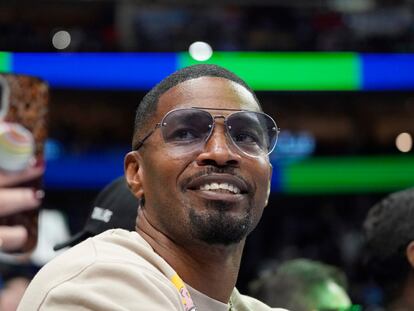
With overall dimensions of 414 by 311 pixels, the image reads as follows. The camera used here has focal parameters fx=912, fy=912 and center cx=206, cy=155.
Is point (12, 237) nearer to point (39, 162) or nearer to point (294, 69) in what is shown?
point (39, 162)

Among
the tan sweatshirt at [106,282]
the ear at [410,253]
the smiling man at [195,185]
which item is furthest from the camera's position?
the ear at [410,253]

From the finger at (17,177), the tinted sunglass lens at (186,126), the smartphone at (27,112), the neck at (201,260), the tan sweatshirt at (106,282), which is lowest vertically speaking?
the tan sweatshirt at (106,282)

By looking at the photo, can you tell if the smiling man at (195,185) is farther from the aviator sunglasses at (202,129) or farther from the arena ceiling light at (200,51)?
the arena ceiling light at (200,51)

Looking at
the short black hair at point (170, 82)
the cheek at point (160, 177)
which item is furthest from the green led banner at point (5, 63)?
the cheek at point (160, 177)

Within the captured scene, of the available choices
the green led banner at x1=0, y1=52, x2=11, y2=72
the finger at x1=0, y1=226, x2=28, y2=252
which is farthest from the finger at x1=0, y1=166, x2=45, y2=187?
the green led banner at x1=0, y1=52, x2=11, y2=72

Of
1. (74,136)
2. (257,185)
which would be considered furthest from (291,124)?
(257,185)

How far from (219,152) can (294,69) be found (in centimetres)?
540

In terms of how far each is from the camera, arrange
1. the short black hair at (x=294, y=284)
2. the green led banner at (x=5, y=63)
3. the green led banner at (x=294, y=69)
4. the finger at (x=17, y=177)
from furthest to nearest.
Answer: the green led banner at (x=294, y=69) < the green led banner at (x=5, y=63) < the short black hair at (x=294, y=284) < the finger at (x=17, y=177)

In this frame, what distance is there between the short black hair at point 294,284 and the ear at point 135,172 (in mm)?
1154

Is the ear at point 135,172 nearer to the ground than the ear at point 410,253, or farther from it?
nearer to the ground

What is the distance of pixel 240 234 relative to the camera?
175 cm

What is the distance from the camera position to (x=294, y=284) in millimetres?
2992

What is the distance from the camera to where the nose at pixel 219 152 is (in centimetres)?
174

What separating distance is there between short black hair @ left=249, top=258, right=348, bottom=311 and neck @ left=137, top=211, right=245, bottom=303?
1.14 meters
